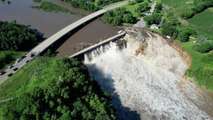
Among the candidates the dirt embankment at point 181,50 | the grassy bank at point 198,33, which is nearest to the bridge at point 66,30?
the grassy bank at point 198,33

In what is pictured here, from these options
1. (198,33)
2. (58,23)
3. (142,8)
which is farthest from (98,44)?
(198,33)

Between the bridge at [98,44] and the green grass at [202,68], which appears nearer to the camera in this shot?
the green grass at [202,68]

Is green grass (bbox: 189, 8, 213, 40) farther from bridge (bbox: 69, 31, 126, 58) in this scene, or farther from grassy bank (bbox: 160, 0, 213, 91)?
bridge (bbox: 69, 31, 126, 58)

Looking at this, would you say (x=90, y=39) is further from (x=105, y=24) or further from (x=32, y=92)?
(x=32, y=92)

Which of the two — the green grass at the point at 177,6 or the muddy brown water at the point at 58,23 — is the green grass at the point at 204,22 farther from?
the muddy brown water at the point at 58,23

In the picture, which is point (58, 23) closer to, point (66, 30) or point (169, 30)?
point (66, 30)

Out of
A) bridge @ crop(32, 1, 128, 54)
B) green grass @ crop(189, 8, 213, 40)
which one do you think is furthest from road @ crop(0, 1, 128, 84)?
green grass @ crop(189, 8, 213, 40)

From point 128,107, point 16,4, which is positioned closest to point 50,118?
point 128,107
